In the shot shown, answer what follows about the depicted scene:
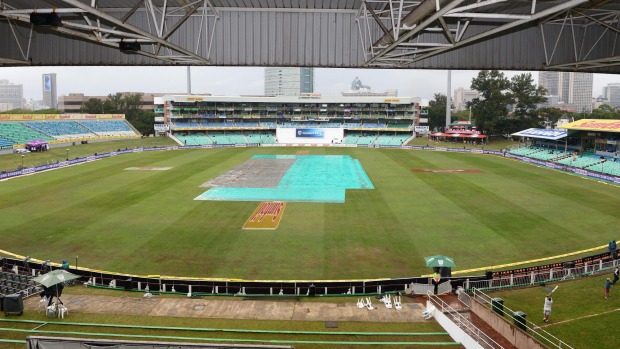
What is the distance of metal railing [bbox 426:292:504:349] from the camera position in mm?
12078

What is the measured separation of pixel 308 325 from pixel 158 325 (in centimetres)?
457

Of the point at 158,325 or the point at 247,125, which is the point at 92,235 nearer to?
the point at 158,325

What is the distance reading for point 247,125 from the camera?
112938 mm

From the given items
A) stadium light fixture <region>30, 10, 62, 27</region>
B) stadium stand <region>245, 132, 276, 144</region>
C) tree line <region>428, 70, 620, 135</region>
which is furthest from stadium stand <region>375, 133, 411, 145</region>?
stadium light fixture <region>30, 10, 62, 27</region>

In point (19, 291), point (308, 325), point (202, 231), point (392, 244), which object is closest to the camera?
point (308, 325)

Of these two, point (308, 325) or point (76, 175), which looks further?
point (76, 175)

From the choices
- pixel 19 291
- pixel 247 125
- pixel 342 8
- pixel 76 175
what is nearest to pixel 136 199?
pixel 76 175

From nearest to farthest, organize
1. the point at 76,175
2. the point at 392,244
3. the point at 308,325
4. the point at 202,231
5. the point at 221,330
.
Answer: the point at 221,330 < the point at 308,325 < the point at 392,244 < the point at 202,231 < the point at 76,175

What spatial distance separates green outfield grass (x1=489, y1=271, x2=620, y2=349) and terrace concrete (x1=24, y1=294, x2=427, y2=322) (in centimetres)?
369

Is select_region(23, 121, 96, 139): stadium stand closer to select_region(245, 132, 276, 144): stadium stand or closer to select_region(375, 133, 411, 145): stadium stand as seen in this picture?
select_region(245, 132, 276, 144): stadium stand

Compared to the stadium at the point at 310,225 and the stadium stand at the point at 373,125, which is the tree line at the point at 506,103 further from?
the stadium at the point at 310,225

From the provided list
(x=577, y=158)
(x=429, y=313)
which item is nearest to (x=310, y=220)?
(x=429, y=313)

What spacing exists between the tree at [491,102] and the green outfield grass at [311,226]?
54154 millimetres

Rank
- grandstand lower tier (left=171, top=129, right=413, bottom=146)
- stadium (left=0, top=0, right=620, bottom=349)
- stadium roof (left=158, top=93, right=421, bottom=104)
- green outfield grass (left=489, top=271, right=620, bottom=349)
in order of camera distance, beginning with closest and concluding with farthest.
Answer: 1. green outfield grass (left=489, top=271, right=620, bottom=349)
2. stadium (left=0, top=0, right=620, bottom=349)
3. grandstand lower tier (left=171, top=129, right=413, bottom=146)
4. stadium roof (left=158, top=93, right=421, bottom=104)
